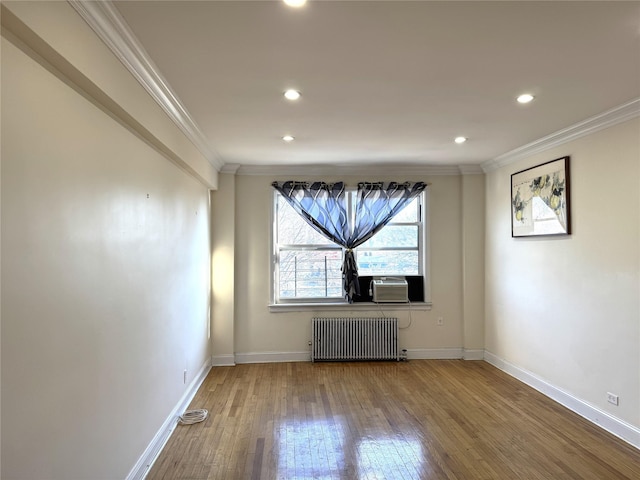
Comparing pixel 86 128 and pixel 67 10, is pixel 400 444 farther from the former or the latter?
pixel 67 10

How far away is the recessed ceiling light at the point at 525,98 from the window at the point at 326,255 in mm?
2514

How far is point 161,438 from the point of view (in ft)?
9.42

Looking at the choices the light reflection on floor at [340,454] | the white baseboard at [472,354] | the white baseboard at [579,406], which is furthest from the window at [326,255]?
the light reflection on floor at [340,454]

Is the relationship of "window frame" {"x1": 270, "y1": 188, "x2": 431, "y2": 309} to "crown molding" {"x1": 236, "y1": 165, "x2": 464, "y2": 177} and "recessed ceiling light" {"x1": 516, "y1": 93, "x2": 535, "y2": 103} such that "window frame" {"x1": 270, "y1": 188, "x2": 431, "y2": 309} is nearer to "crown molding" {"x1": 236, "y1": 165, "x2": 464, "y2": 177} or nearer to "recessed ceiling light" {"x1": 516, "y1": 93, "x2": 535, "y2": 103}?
"crown molding" {"x1": 236, "y1": 165, "x2": 464, "y2": 177}

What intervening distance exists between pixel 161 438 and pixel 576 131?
13.7 feet

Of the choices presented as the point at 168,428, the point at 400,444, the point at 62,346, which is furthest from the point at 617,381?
the point at 62,346

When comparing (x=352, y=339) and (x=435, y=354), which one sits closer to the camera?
(x=352, y=339)

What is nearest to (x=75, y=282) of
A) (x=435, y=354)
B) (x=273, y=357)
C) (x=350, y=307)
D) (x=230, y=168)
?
(x=230, y=168)

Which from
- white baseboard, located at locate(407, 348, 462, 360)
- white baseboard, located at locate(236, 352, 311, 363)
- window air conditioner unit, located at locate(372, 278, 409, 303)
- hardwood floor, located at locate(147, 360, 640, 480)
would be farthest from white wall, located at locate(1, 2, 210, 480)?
white baseboard, located at locate(407, 348, 462, 360)

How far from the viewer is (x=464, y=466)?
8.66 ft

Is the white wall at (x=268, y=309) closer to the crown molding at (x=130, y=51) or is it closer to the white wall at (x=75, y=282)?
the crown molding at (x=130, y=51)

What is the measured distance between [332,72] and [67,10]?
52.0 inches

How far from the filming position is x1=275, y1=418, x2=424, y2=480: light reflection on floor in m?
2.57

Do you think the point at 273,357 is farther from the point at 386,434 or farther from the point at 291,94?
the point at 291,94
